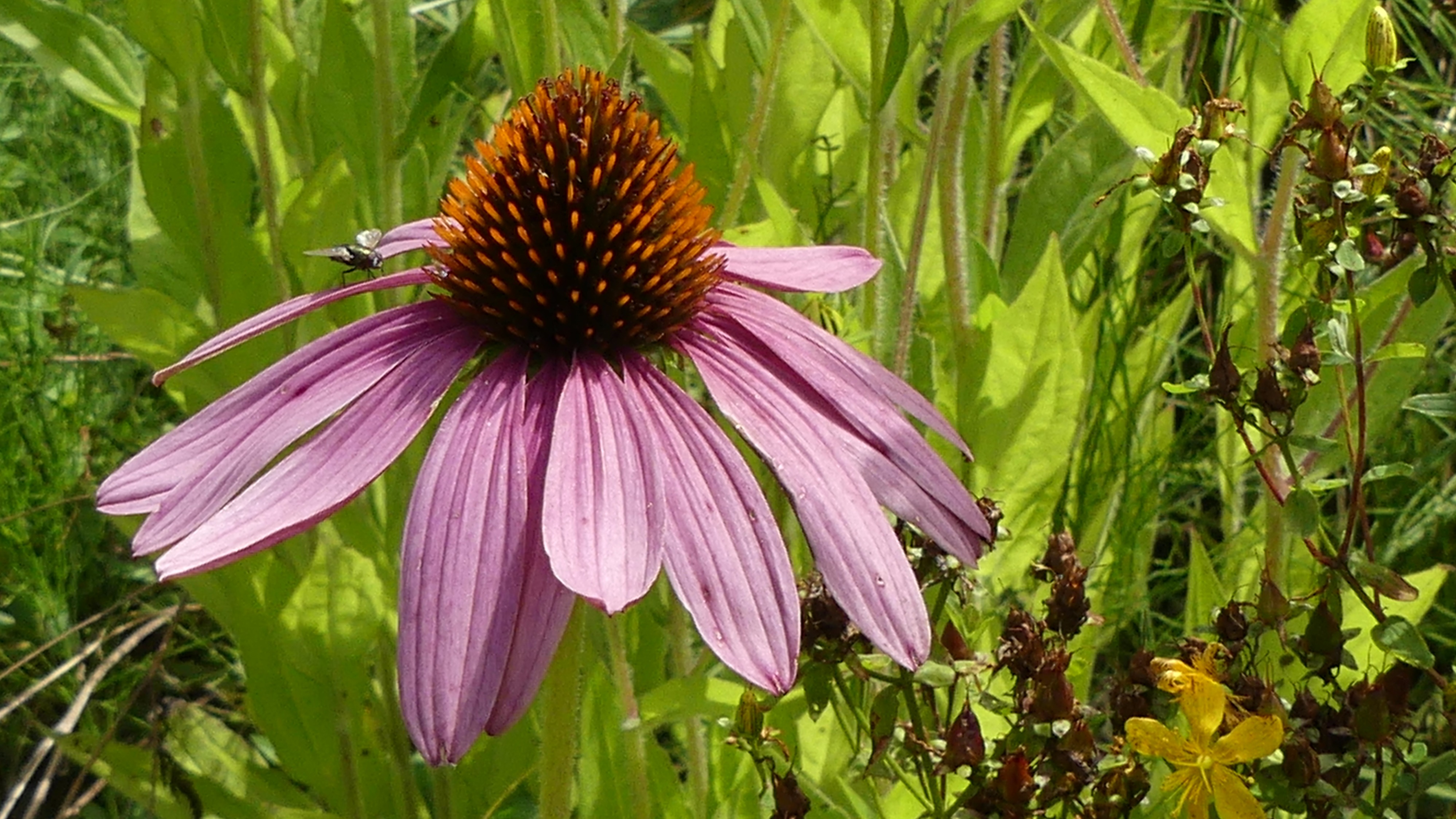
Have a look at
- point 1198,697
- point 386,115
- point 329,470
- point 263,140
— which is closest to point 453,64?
point 386,115

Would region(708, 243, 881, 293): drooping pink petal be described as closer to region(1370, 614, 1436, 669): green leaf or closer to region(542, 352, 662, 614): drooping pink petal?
region(542, 352, 662, 614): drooping pink petal

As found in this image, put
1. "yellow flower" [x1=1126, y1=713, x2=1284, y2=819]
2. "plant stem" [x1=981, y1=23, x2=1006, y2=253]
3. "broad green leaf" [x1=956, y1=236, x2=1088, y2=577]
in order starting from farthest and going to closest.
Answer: "plant stem" [x1=981, y1=23, x2=1006, y2=253]
"broad green leaf" [x1=956, y1=236, x2=1088, y2=577]
"yellow flower" [x1=1126, y1=713, x2=1284, y2=819]

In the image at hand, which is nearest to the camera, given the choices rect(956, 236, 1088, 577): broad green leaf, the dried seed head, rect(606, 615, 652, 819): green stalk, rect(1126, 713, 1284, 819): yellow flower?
rect(1126, 713, 1284, 819): yellow flower

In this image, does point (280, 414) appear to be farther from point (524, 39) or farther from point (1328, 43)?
point (1328, 43)

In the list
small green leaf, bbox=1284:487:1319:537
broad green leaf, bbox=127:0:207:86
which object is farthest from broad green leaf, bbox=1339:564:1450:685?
broad green leaf, bbox=127:0:207:86

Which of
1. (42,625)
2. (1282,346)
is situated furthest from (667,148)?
(42,625)

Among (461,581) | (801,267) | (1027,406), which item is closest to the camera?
(461,581)

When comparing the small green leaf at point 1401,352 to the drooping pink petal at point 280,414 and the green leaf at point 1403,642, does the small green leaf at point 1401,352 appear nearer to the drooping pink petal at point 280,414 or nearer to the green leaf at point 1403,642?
the green leaf at point 1403,642
